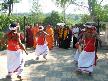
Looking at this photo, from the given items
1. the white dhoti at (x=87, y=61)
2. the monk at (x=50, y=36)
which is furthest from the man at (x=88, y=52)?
the monk at (x=50, y=36)

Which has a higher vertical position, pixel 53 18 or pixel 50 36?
pixel 50 36

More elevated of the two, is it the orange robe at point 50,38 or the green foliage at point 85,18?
the orange robe at point 50,38

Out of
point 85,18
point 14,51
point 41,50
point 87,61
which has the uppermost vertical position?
point 14,51

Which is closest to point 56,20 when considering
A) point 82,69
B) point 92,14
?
point 92,14

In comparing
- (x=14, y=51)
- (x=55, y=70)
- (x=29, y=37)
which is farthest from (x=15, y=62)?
(x=29, y=37)

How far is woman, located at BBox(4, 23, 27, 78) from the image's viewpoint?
10.8 m

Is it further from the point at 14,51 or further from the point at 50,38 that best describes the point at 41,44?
the point at 50,38

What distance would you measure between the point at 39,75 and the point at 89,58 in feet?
6.22

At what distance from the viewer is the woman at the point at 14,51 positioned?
35.6 feet

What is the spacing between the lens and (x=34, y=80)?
11008 mm

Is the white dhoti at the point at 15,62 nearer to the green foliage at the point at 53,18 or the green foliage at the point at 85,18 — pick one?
the green foliage at the point at 53,18

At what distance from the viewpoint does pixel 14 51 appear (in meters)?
10.9

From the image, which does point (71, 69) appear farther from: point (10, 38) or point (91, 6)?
point (91, 6)

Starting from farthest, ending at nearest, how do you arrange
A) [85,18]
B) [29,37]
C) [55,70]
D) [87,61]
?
[85,18] < [29,37] < [55,70] < [87,61]
